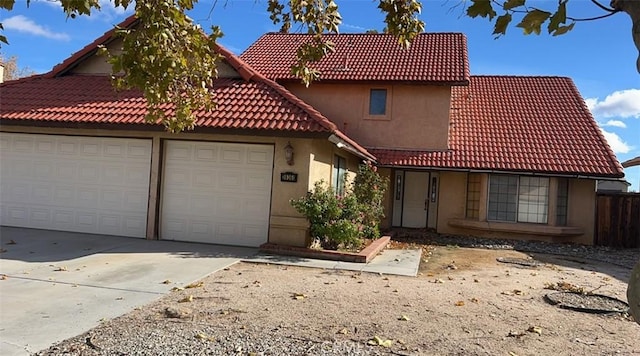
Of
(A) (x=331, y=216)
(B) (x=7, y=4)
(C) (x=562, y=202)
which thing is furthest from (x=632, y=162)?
(B) (x=7, y=4)

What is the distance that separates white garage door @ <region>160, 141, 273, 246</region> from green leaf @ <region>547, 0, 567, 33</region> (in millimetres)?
9290

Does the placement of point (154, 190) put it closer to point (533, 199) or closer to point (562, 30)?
point (562, 30)

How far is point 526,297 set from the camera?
7.78m

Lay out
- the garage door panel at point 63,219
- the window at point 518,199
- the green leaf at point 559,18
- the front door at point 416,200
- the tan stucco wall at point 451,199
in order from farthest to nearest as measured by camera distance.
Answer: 1. the front door at point 416,200
2. the tan stucco wall at point 451,199
3. the window at point 518,199
4. the garage door panel at point 63,219
5. the green leaf at point 559,18

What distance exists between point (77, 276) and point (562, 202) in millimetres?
14597

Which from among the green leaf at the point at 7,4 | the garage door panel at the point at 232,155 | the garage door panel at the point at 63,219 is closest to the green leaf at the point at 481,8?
the green leaf at the point at 7,4

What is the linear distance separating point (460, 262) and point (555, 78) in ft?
41.5

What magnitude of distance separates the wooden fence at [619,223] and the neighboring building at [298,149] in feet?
1.75

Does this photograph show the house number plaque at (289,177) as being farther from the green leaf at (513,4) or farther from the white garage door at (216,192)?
the green leaf at (513,4)

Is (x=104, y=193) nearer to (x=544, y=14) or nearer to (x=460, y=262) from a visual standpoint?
(x=460, y=262)

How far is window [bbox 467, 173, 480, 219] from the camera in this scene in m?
16.8

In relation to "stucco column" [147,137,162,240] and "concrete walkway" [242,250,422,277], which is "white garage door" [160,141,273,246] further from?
"concrete walkway" [242,250,422,277]

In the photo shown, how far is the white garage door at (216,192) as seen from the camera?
11219mm

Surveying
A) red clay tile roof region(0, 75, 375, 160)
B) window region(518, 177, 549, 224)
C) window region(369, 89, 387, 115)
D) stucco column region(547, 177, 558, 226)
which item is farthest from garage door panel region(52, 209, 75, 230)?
stucco column region(547, 177, 558, 226)
